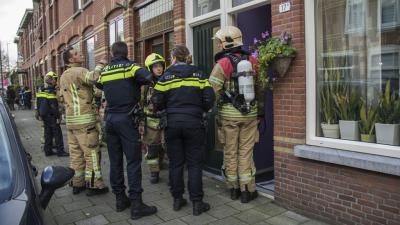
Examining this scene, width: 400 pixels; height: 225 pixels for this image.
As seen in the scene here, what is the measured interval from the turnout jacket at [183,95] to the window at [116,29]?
6.09 metres

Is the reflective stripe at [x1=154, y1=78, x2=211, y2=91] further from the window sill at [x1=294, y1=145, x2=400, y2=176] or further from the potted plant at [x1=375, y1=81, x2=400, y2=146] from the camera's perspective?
the potted plant at [x1=375, y1=81, x2=400, y2=146]

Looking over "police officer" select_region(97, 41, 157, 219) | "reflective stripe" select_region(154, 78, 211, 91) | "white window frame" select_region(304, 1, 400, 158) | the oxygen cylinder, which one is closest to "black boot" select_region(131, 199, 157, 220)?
"police officer" select_region(97, 41, 157, 219)

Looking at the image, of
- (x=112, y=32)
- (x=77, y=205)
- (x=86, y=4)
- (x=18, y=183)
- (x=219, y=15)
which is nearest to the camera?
(x=18, y=183)

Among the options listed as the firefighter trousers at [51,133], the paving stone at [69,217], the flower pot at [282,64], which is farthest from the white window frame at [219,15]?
the firefighter trousers at [51,133]

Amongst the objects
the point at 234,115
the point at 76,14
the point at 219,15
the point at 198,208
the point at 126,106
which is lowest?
the point at 198,208

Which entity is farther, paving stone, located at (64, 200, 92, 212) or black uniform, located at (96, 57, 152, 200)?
paving stone, located at (64, 200, 92, 212)

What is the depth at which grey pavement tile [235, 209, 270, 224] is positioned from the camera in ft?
14.9

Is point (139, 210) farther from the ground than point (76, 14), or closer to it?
closer to it

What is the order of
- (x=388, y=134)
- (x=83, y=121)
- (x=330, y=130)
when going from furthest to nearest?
(x=83, y=121)
(x=330, y=130)
(x=388, y=134)

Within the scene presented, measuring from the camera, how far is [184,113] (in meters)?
4.53

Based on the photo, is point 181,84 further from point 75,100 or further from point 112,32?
point 112,32

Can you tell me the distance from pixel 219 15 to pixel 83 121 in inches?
103

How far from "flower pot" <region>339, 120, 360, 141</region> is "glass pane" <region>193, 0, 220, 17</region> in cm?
295

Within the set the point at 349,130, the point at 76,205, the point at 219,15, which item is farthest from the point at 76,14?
the point at 349,130
